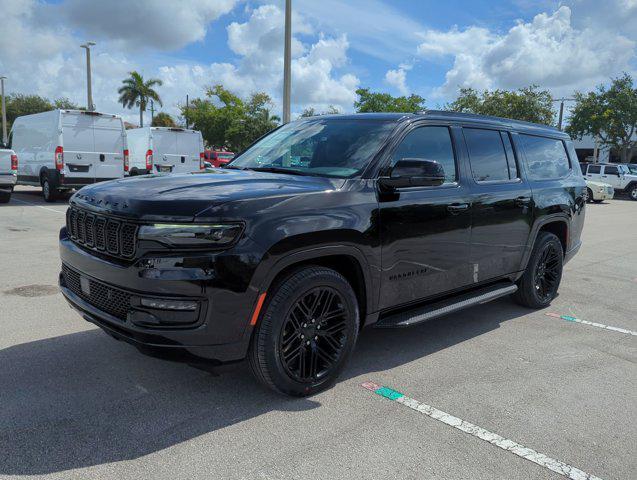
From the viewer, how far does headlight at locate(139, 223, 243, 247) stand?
9.25 ft

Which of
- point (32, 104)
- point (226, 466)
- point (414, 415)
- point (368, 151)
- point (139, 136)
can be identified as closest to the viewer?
point (226, 466)

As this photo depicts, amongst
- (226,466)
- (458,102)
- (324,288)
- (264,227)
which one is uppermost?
(458,102)

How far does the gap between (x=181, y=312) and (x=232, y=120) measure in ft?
162

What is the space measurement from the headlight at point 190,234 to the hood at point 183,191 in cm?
5

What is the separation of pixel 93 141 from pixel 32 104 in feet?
188

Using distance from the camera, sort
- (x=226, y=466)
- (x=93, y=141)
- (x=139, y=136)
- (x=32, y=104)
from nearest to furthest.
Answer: (x=226, y=466), (x=93, y=141), (x=139, y=136), (x=32, y=104)

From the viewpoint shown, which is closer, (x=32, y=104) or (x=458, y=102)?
(x=458, y=102)

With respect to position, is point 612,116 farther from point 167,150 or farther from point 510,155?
point 510,155

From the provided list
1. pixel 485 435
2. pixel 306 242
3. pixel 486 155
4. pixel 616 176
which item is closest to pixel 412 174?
pixel 306 242

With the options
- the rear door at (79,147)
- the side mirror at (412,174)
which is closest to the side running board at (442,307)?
the side mirror at (412,174)

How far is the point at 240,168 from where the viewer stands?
4.34 m

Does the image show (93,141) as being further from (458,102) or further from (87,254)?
(458,102)

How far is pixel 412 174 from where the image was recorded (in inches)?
142

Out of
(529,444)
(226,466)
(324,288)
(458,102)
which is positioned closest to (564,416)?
(529,444)
